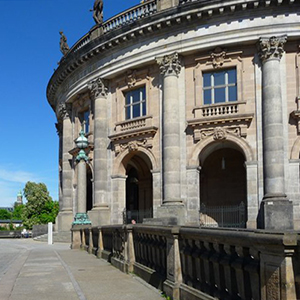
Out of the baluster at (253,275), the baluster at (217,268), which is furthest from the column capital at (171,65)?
the baluster at (253,275)

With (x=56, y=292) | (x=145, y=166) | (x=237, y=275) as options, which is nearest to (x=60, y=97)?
(x=145, y=166)

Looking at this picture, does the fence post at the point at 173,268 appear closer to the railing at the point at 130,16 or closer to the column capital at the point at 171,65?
the column capital at the point at 171,65

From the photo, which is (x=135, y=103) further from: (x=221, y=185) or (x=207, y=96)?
(x=221, y=185)

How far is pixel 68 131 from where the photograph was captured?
35031 millimetres

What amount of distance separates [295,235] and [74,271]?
28.7 ft

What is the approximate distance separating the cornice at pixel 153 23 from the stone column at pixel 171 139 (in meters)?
1.92

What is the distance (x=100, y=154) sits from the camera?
28500 mm

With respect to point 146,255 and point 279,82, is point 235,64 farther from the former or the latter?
point 146,255

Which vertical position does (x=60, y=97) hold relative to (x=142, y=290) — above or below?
above

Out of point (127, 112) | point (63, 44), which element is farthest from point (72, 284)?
point (63, 44)

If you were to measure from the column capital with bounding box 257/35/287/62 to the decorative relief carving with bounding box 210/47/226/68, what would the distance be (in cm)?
219

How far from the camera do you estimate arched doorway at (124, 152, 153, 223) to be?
1136 inches

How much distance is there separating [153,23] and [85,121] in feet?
34.6

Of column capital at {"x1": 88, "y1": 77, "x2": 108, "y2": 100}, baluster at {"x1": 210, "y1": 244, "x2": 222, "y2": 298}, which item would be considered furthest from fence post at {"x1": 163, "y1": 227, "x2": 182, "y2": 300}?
column capital at {"x1": 88, "y1": 77, "x2": 108, "y2": 100}
